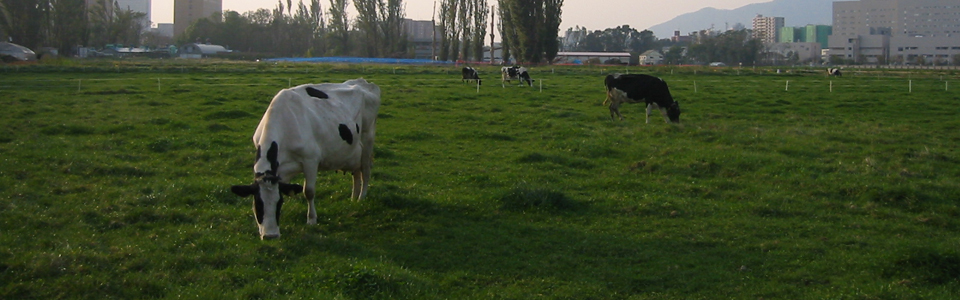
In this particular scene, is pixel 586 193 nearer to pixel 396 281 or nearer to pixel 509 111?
pixel 396 281

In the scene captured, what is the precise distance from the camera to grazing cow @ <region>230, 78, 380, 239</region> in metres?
7.93

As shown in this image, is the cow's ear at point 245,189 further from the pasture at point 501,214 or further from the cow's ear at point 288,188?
the pasture at point 501,214

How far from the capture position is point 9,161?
12070mm

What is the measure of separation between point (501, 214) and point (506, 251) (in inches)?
65.3

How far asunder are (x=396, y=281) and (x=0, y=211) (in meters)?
5.24

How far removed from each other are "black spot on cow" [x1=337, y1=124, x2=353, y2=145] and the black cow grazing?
472 inches

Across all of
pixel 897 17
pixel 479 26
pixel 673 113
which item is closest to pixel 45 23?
pixel 479 26

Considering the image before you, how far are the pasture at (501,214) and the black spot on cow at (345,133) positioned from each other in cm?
86

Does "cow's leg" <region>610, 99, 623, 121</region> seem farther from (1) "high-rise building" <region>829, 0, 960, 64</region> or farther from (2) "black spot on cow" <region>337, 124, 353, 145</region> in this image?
(1) "high-rise building" <region>829, 0, 960, 64</region>

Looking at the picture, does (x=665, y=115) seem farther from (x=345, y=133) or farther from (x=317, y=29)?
(x=317, y=29)

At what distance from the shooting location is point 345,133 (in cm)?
955

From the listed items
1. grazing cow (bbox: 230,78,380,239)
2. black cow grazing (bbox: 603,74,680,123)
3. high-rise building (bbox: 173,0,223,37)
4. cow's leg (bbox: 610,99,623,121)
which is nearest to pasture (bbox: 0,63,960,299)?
grazing cow (bbox: 230,78,380,239)

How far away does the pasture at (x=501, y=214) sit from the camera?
22.0ft

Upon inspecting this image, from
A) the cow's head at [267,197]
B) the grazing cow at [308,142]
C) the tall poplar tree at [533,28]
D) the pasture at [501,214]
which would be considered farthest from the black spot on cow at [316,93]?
the tall poplar tree at [533,28]
